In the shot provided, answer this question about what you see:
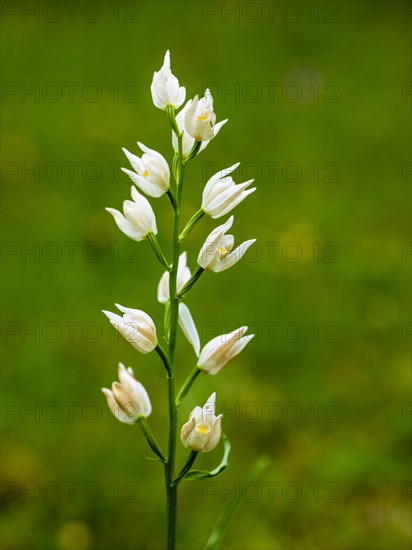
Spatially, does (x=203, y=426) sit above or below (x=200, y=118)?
below

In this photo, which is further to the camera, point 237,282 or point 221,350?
point 237,282

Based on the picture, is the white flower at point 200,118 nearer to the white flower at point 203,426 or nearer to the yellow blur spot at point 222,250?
the yellow blur spot at point 222,250

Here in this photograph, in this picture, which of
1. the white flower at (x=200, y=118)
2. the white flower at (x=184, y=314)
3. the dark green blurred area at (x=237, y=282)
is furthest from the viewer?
the dark green blurred area at (x=237, y=282)

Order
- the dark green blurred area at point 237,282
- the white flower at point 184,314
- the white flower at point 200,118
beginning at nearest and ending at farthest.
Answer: the white flower at point 200,118, the white flower at point 184,314, the dark green blurred area at point 237,282

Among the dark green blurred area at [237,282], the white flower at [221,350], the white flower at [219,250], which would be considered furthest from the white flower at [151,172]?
the dark green blurred area at [237,282]

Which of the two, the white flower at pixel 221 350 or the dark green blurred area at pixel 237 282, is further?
the dark green blurred area at pixel 237 282

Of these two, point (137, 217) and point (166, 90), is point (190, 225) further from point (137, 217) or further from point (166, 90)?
point (166, 90)

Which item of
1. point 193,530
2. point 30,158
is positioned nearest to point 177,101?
point 193,530

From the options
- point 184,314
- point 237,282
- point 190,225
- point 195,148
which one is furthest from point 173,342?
point 237,282
